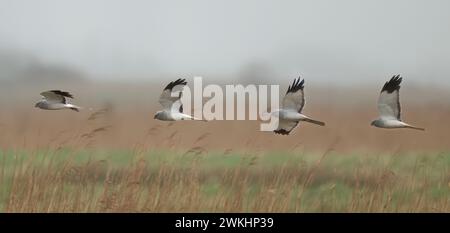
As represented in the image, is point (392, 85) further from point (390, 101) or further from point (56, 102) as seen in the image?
point (56, 102)

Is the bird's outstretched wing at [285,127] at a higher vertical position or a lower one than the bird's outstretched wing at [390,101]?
lower

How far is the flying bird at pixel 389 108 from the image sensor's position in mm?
5789

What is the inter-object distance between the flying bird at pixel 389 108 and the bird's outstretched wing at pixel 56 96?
2.40m

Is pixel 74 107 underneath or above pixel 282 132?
above

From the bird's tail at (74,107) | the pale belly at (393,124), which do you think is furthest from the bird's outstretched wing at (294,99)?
the bird's tail at (74,107)

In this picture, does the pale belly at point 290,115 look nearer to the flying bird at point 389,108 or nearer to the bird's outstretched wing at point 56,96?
the flying bird at point 389,108

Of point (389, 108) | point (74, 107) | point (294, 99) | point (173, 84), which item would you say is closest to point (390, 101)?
point (389, 108)

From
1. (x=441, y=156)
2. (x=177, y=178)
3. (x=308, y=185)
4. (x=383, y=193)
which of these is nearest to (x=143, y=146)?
(x=177, y=178)

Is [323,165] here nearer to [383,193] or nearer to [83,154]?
[383,193]

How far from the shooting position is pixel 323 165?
582 cm

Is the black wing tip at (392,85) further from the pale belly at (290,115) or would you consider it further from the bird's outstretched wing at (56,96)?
the bird's outstretched wing at (56,96)

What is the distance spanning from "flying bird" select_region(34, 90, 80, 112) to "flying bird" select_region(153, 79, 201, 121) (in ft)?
2.15

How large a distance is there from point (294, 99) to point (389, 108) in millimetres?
738

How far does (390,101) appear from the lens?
580cm
